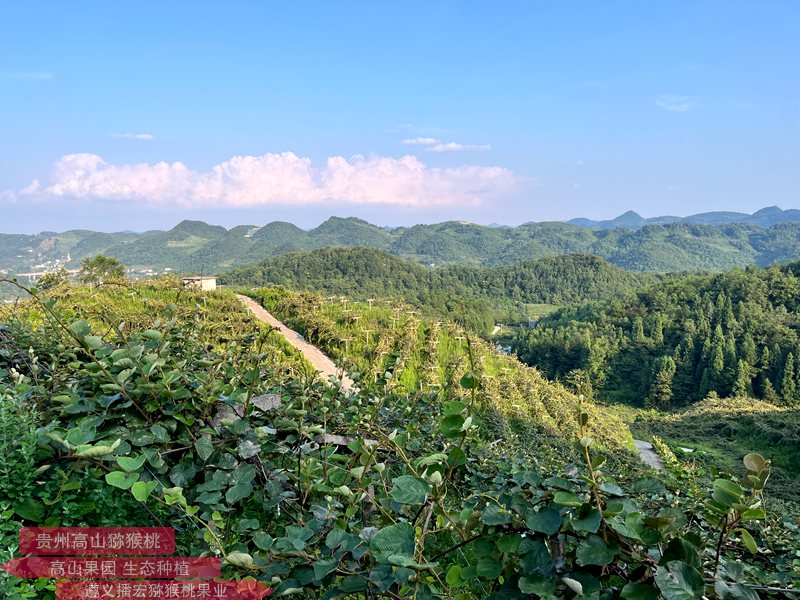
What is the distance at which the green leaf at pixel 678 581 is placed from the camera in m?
0.71

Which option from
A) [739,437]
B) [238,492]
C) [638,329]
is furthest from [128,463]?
[638,329]

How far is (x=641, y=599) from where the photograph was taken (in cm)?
75

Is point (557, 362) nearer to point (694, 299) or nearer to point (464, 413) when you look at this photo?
point (694, 299)

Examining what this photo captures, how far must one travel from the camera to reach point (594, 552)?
80 centimetres

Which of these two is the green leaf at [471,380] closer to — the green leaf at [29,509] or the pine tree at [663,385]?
the green leaf at [29,509]

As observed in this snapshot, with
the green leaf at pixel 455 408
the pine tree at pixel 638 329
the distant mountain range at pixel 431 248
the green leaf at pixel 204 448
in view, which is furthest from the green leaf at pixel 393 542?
the distant mountain range at pixel 431 248

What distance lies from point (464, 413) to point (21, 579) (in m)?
1.28

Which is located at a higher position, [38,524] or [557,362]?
[38,524]

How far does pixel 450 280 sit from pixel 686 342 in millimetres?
43641

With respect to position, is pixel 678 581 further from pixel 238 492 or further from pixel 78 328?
pixel 78 328

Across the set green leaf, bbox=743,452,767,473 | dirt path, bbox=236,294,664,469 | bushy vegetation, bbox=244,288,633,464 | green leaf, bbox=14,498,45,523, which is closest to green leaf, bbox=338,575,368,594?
green leaf, bbox=743,452,767,473

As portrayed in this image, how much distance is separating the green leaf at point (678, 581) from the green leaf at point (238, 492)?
97 centimetres

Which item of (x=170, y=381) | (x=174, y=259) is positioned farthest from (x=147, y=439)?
(x=174, y=259)

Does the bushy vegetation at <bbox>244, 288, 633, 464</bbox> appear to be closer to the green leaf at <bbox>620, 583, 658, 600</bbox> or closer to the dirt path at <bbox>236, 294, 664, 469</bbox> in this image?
the dirt path at <bbox>236, 294, 664, 469</bbox>
